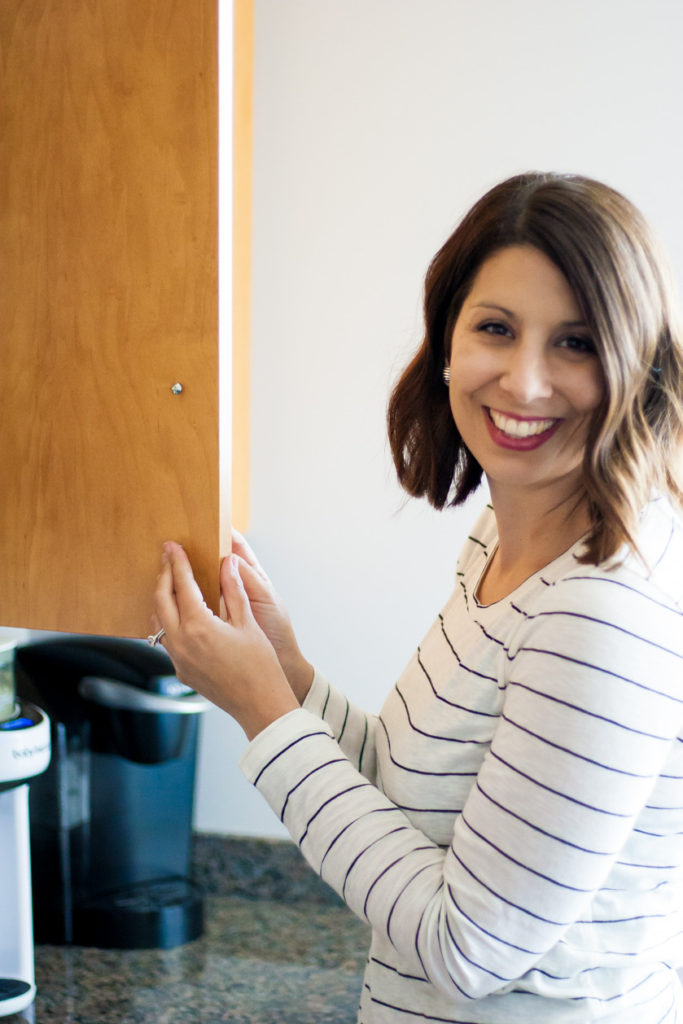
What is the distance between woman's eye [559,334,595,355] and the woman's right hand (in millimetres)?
422

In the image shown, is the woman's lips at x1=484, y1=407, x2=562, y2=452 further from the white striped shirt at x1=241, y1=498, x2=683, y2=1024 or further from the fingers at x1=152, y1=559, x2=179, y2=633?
the fingers at x1=152, y1=559, x2=179, y2=633

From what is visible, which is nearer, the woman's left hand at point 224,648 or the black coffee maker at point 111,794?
the woman's left hand at point 224,648

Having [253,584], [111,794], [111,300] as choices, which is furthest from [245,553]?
[111,794]

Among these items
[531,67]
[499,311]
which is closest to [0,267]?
[499,311]

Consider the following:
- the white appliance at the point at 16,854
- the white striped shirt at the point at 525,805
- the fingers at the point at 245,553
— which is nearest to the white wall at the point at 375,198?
the white appliance at the point at 16,854

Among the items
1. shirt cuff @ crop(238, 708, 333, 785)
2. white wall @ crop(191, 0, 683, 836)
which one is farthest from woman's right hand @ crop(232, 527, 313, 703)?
white wall @ crop(191, 0, 683, 836)

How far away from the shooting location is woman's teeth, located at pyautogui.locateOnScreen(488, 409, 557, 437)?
0.72m

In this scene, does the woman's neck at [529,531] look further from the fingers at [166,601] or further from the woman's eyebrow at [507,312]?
the fingers at [166,601]

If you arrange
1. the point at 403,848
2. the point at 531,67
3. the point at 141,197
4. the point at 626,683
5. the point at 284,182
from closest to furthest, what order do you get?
the point at 626,683
the point at 403,848
the point at 141,197
the point at 531,67
the point at 284,182

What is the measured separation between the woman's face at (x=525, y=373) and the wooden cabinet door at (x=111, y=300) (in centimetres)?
24

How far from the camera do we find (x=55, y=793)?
176 centimetres

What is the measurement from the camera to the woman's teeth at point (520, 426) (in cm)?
72

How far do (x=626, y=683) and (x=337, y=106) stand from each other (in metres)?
1.53

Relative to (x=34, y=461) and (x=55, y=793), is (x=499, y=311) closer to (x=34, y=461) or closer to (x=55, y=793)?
(x=34, y=461)
